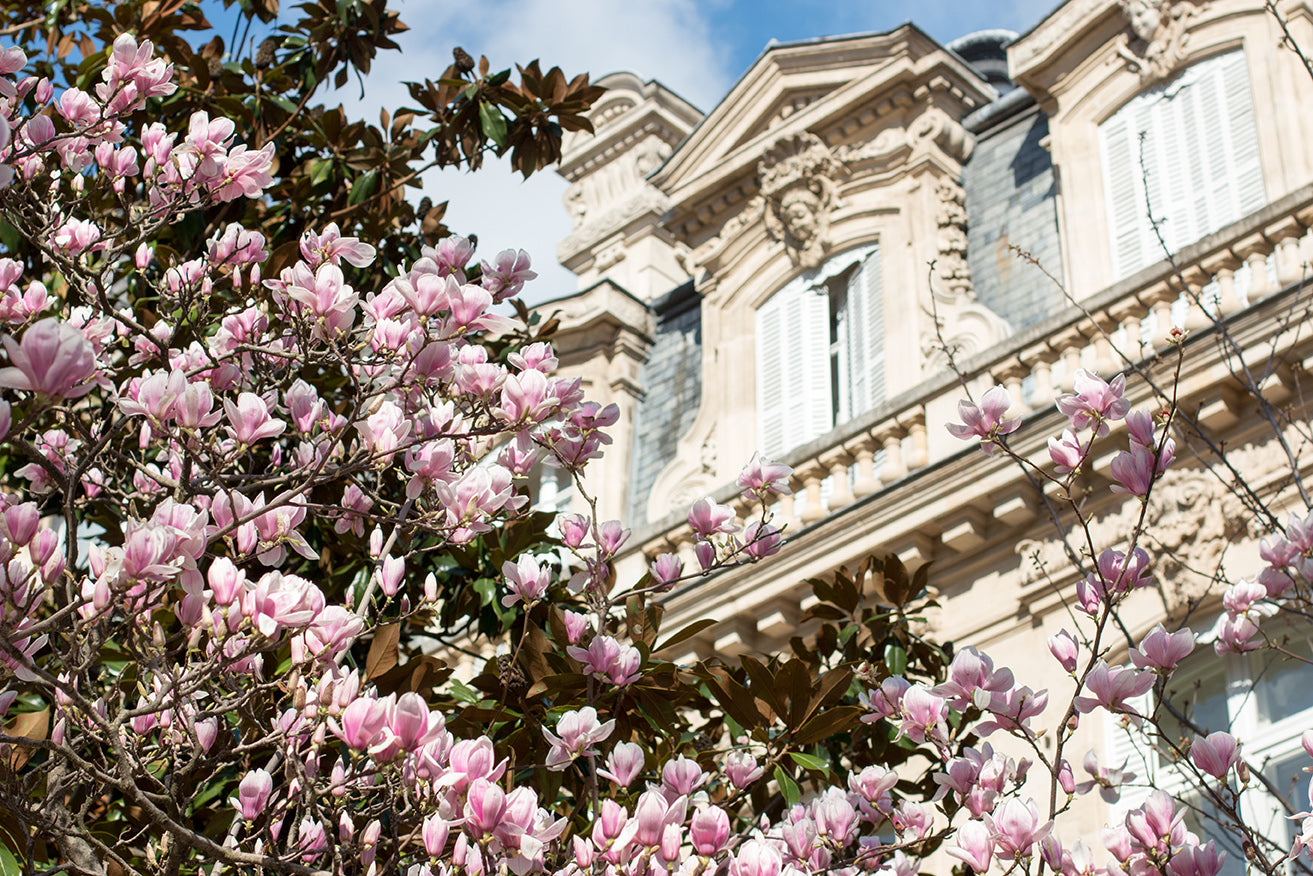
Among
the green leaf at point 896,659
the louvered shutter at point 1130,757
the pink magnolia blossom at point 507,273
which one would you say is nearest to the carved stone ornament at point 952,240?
the louvered shutter at point 1130,757

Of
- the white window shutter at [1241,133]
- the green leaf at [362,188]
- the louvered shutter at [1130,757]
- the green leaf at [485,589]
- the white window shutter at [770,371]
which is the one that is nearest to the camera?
the green leaf at [485,589]

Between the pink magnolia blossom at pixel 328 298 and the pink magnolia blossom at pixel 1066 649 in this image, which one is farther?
the pink magnolia blossom at pixel 1066 649

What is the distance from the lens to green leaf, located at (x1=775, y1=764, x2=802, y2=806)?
3930mm

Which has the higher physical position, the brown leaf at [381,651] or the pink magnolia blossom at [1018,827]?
the brown leaf at [381,651]

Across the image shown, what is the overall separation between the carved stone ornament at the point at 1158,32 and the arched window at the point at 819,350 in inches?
101

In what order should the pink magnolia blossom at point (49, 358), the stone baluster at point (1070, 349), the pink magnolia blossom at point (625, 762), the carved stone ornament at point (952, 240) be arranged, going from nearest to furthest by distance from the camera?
the pink magnolia blossom at point (49, 358) → the pink magnolia blossom at point (625, 762) → the stone baluster at point (1070, 349) → the carved stone ornament at point (952, 240)

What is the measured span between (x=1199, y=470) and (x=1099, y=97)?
13.0 feet

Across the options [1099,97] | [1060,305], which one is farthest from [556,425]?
[1099,97]

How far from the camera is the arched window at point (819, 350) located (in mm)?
11984

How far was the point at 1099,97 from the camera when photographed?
1106 centimetres

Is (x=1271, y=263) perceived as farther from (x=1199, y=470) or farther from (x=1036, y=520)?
(x=1036, y=520)

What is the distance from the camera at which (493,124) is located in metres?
5.81

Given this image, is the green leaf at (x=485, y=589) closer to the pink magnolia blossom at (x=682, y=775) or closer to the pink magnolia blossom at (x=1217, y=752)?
the pink magnolia blossom at (x=682, y=775)

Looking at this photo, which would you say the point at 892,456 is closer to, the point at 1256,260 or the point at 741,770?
the point at 1256,260
